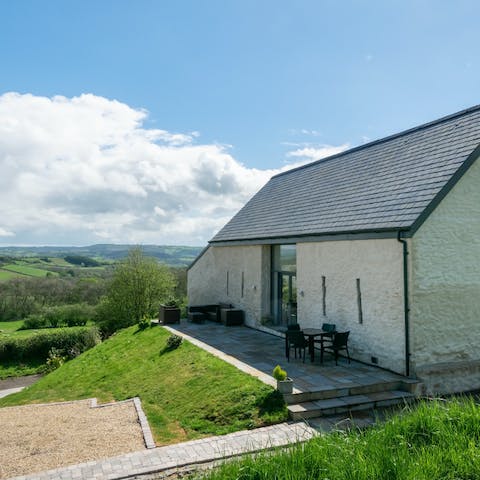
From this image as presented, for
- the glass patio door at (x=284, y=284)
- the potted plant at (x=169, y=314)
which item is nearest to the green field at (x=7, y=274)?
the potted plant at (x=169, y=314)

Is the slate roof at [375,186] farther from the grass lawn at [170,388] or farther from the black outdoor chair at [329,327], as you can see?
the grass lawn at [170,388]

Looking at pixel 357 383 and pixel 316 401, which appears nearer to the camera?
pixel 316 401

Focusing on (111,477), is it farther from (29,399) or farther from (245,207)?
(245,207)

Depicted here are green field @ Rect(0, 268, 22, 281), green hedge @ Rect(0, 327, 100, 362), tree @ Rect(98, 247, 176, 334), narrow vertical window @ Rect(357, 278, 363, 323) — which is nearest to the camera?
narrow vertical window @ Rect(357, 278, 363, 323)

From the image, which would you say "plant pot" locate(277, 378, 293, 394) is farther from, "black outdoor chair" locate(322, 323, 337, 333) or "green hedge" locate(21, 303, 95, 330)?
"green hedge" locate(21, 303, 95, 330)

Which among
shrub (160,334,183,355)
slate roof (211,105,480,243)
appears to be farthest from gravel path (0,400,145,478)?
slate roof (211,105,480,243)

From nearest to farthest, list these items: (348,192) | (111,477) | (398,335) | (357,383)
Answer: (111,477), (357,383), (398,335), (348,192)

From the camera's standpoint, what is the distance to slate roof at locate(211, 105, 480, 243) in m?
10.7

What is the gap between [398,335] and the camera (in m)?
10.4

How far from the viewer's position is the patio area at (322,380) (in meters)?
8.84

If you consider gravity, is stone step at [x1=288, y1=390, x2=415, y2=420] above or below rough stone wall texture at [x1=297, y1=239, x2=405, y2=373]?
below

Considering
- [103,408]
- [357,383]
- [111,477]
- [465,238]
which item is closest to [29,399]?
[103,408]

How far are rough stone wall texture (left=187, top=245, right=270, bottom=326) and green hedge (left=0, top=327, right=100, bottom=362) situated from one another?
579 inches

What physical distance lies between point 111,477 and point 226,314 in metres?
12.8
